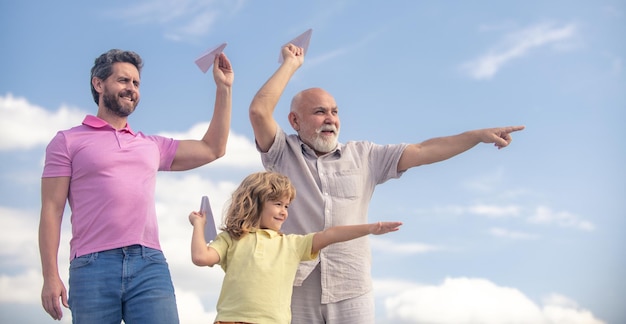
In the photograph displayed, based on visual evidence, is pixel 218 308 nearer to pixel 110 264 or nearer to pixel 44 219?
pixel 110 264

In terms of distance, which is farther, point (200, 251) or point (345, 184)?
point (345, 184)

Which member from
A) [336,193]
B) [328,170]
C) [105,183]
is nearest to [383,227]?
[336,193]

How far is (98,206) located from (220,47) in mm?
1482

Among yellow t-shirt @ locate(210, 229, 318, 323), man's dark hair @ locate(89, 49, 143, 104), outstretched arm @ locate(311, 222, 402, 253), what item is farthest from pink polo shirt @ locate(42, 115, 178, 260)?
outstretched arm @ locate(311, 222, 402, 253)

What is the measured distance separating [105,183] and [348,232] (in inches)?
61.0

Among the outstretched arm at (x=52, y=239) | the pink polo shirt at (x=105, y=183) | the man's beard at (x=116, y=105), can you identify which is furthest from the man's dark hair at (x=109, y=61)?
the outstretched arm at (x=52, y=239)

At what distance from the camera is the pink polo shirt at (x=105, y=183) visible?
4.79 metres

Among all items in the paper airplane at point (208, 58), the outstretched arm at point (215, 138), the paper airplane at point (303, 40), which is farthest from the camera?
the paper airplane at point (303, 40)

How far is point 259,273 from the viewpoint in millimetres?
4684

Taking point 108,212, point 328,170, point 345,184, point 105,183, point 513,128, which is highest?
point 513,128

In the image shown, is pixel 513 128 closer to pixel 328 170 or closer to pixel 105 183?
pixel 328 170

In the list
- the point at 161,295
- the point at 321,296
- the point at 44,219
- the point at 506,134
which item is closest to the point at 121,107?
the point at 44,219

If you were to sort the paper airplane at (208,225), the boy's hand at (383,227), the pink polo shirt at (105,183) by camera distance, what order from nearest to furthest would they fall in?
the boy's hand at (383,227) → the pink polo shirt at (105,183) → the paper airplane at (208,225)

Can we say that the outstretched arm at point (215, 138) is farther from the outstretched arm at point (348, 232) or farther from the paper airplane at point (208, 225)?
the outstretched arm at point (348, 232)
